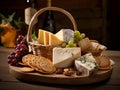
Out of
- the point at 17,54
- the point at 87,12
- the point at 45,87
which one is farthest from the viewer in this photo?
the point at 87,12

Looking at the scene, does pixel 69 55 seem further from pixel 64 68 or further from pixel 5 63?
pixel 5 63

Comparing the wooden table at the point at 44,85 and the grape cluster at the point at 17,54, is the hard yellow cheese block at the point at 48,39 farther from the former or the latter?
the wooden table at the point at 44,85

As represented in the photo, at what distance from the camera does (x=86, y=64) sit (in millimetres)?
1262

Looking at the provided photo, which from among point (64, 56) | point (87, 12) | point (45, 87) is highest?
point (87, 12)

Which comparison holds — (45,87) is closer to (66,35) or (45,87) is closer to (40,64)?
(40,64)

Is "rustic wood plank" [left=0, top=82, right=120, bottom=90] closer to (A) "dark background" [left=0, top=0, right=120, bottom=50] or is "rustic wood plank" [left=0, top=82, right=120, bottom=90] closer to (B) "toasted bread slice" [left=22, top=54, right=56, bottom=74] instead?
(B) "toasted bread slice" [left=22, top=54, right=56, bottom=74]

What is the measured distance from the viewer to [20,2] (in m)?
2.89

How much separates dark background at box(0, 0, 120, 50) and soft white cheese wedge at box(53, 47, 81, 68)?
1.58m

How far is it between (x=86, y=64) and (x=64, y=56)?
0.39ft

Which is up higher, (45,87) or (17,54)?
(17,54)

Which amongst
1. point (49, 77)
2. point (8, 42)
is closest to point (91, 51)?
point (49, 77)

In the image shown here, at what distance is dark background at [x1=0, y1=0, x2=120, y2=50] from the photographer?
2.91m

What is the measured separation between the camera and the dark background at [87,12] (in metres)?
2.91

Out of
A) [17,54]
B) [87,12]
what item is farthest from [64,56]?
[87,12]
